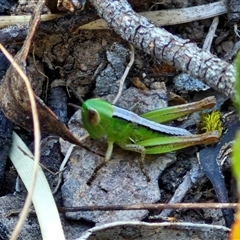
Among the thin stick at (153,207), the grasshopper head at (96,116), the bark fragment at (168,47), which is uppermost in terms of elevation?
the bark fragment at (168,47)

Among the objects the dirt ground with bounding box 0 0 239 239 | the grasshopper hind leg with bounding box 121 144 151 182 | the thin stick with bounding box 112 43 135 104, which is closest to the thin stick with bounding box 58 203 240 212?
the dirt ground with bounding box 0 0 239 239

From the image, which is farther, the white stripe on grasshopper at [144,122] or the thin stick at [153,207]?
the white stripe on grasshopper at [144,122]

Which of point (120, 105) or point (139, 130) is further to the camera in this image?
point (120, 105)

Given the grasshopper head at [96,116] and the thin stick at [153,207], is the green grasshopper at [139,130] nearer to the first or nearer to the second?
the grasshopper head at [96,116]

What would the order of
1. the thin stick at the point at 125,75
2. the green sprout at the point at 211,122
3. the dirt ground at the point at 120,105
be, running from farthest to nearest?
the thin stick at the point at 125,75, the green sprout at the point at 211,122, the dirt ground at the point at 120,105

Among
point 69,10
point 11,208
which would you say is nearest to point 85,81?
point 69,10

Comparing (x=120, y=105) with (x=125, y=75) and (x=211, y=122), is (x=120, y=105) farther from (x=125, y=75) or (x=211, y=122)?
(x=211, y=122)

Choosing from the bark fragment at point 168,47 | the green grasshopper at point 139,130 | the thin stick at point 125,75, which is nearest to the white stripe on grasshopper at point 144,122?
the green grasshopper at point 139,130

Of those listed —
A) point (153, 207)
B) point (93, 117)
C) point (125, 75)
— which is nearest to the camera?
point (153, 207)

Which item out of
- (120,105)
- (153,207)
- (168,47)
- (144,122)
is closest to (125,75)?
(120,105)
